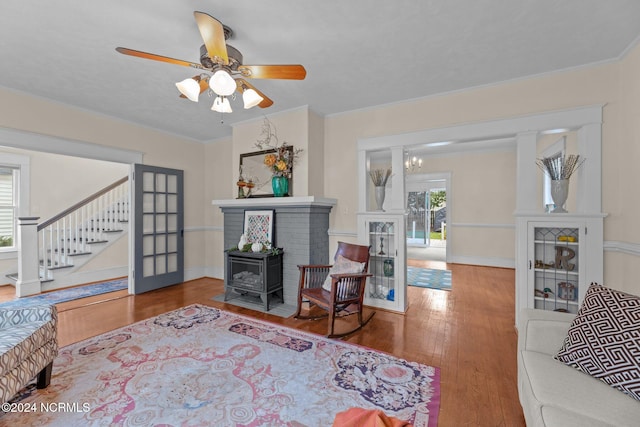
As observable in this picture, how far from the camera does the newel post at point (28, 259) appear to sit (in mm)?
4203

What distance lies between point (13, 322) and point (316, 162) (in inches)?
126

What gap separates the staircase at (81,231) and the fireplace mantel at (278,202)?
286 cm

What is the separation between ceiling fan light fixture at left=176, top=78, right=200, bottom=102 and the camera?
2006 millimetres

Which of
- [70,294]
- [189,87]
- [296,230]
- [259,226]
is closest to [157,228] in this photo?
[70,294]

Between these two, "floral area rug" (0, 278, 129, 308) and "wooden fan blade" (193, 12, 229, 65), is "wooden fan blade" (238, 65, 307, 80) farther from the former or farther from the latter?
"floral area rug" (0, 278, 129, 308)

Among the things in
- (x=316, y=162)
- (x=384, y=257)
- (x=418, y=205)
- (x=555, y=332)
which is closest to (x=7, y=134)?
(x=316, y=162)

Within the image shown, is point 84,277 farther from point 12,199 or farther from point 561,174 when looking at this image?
point 561,174

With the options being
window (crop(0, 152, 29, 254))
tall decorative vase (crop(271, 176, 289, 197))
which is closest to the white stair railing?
window (crop(0, 152, 29, 254))

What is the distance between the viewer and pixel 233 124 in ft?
14.2

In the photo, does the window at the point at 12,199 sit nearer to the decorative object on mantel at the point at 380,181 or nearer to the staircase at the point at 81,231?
the staircase at the point at 81,231

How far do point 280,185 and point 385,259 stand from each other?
5.64ft

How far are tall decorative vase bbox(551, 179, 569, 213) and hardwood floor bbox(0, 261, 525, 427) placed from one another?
1.36m

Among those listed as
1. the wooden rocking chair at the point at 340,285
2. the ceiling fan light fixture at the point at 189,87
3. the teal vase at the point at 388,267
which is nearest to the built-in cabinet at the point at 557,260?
the teal vase at the point at 388,267

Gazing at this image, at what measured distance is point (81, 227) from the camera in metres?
5.18
